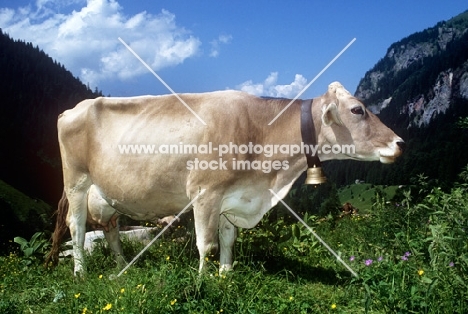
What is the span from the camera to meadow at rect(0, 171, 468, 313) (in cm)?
399

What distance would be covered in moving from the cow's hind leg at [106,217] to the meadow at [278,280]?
0.79 ft

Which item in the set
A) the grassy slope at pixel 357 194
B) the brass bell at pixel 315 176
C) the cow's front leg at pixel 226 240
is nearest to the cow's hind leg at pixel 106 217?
the cow's front leg at pixel 226 240

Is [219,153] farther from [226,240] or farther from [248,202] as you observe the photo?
[226,240]

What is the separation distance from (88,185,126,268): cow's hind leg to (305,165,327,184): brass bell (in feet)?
9.68

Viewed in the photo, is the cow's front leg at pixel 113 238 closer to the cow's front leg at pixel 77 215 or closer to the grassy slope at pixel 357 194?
the cow's front leg at pixel 77 215

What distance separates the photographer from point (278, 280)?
5645 millimetres

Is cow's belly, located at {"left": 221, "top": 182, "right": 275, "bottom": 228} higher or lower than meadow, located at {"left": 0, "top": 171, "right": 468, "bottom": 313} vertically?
higher

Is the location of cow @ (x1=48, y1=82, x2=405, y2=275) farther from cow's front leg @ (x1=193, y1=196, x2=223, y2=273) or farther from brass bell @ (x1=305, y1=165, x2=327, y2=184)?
brass bell @ (x1=305, y1=165, x2=327, y2=184)

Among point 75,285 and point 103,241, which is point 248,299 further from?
point 103,241

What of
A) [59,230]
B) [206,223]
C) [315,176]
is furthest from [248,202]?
[59,230]

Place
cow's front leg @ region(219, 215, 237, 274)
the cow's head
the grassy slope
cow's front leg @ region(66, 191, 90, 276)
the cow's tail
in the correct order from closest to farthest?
the cow's head → cow's front leg @ region(219, 215, 237, 274) → cow's front leg @ region(66, 191, 90, 276) → the cow's tail → the grassy slope

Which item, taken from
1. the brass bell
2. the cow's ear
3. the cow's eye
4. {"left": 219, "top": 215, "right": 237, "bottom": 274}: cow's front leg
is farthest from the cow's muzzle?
{"left": 219, "top": 215, "right": 237, "bottom": 274}: cow's front leg

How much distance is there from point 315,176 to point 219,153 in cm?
117

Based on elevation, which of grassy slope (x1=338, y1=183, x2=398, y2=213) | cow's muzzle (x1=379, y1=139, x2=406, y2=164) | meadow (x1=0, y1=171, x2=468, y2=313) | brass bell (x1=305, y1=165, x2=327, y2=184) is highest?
cow's muzzle (x1=379, y1=139, x2=406, y2=164)
